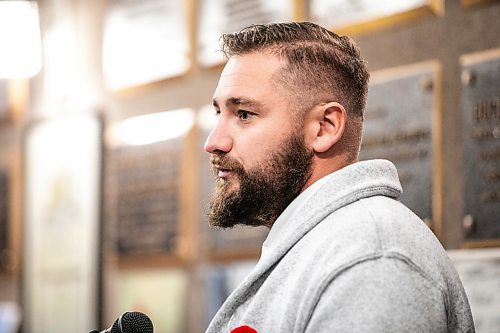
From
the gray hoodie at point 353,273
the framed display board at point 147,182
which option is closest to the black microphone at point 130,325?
the gray hoodie at point 353,273

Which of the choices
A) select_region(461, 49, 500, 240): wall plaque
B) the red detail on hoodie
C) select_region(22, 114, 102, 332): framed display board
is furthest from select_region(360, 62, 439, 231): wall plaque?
select_region(22, 114, 102, 332): framed display board

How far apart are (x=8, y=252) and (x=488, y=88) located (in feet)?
9.27

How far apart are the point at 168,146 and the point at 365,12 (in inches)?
46.3

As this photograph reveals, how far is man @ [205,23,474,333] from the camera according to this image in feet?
→ 3.99

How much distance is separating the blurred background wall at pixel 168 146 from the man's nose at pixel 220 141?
1050 millimetres

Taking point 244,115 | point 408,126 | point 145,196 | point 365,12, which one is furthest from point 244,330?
point 145,196

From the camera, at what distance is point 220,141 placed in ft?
5.06

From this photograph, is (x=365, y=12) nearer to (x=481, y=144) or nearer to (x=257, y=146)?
(x=481, y=144)

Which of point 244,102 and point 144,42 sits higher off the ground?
point 144,42

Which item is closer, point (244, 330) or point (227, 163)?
point (244, 330)

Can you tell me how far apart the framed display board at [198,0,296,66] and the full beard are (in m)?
1.53

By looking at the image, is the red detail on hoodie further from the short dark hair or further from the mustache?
the short dark hair

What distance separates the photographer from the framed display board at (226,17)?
3.04 meters

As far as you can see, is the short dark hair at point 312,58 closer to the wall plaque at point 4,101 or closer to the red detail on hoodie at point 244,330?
the red detail on hoodie at point 244,330
